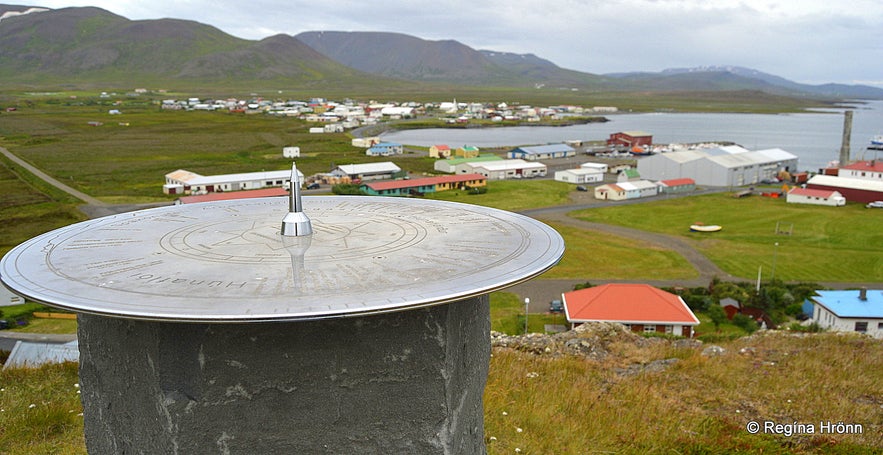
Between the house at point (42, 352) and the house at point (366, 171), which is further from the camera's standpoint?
the house at point (366, 171)

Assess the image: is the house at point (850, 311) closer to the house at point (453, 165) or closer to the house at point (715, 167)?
the house at point (715, 167)

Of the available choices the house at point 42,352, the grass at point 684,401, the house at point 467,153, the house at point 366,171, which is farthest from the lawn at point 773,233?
the house at point 42,352

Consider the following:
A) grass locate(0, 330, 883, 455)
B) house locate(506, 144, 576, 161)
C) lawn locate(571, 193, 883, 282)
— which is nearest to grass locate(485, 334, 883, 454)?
grass locate(0, 330, 883, 455)

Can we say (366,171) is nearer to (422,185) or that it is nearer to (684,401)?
(422,185)

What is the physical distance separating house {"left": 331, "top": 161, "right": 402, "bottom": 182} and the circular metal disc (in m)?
41.9

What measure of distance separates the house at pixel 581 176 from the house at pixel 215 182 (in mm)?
22545

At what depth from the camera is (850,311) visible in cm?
1859

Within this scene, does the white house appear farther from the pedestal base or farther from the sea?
the pedestal base

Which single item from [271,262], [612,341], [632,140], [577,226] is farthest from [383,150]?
[271,262]

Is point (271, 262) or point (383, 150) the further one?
point (383, 150)

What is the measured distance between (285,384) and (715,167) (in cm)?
5395

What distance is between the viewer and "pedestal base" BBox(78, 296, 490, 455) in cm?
349

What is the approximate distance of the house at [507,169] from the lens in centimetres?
5338

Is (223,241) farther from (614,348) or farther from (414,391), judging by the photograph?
(614,348)
